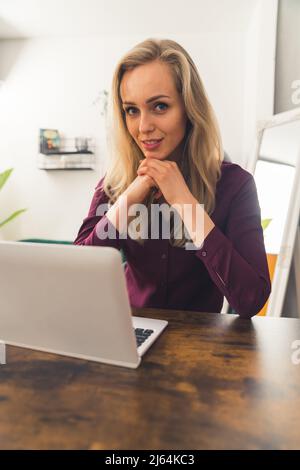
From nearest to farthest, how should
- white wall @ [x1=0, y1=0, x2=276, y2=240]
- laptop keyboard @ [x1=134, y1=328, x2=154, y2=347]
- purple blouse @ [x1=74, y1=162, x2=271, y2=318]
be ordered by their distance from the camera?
laptop keyboard @ [x1=134, y1=328, x2=154, y2=347]
purple blouse @ [x1=74, y1=162, x2=271, y2=318]
white wall @ [x1=0, y1=0, x2=276, y2=240]

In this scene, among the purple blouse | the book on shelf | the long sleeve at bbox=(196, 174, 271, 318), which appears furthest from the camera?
the book on shelf

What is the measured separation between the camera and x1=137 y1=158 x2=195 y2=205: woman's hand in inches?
39.5

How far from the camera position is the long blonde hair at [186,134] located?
3.62 ft

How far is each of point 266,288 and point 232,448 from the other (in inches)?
23.2

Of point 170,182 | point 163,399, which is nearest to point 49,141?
point 170,182

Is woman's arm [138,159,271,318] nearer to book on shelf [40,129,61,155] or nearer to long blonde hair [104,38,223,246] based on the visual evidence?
long blonde hair [104,38,223,246]

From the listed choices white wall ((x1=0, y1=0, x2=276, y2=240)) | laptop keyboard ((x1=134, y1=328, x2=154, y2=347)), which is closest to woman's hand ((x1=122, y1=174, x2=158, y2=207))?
laptop keyboard ((x1=134, y1=328, x2=154, y2=347))

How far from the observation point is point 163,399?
0.52m

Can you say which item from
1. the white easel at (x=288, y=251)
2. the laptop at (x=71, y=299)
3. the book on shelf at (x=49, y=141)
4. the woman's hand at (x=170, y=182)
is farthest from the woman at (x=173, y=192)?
the book on shelf at (x=49, y=141)

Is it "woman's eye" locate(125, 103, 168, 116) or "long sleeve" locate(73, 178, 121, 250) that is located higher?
"woman's eye" locate(125, 103, 168, 116)

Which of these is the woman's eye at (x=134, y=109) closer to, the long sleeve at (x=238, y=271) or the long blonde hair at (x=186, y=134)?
the long blonde hair at (x=186, y=134)

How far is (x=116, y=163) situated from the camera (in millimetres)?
1321

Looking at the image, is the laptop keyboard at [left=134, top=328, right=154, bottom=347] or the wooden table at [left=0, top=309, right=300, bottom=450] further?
the laptop keyboard at [left=134, top=328, right=154, bottom=347]
